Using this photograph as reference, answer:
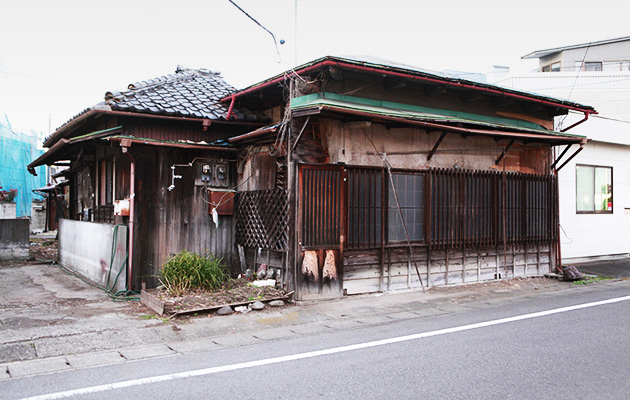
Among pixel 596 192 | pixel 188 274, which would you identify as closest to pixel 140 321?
pixel 188 274

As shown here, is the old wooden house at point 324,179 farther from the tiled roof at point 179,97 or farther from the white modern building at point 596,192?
the white modern building at point 596,192

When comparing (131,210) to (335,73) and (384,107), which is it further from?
(384,107)

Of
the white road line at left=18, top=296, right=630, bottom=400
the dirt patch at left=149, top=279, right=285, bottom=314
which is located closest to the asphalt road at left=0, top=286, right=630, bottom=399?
the white road line at left=18, top=296, right=630, bottom=400

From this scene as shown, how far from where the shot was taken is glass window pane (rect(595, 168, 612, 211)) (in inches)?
606

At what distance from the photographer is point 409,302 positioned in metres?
9.38

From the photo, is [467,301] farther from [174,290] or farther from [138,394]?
[138,394]

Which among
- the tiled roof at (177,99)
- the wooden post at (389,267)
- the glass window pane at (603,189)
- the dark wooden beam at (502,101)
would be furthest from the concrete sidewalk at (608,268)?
the tiled roof at (177,99)

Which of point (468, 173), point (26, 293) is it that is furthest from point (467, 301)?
point (26, 293)

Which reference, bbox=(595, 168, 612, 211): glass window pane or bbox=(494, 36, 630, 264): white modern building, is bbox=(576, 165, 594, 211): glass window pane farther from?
bbox=(595, 168, 612, 211): glass window pane

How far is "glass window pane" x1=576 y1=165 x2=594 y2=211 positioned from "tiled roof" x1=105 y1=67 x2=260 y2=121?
10786mm

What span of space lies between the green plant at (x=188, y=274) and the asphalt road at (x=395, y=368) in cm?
288

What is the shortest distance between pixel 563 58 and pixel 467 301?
1373 inches

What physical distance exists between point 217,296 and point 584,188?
12.7 meters

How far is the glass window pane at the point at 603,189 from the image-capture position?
15.4 metres
